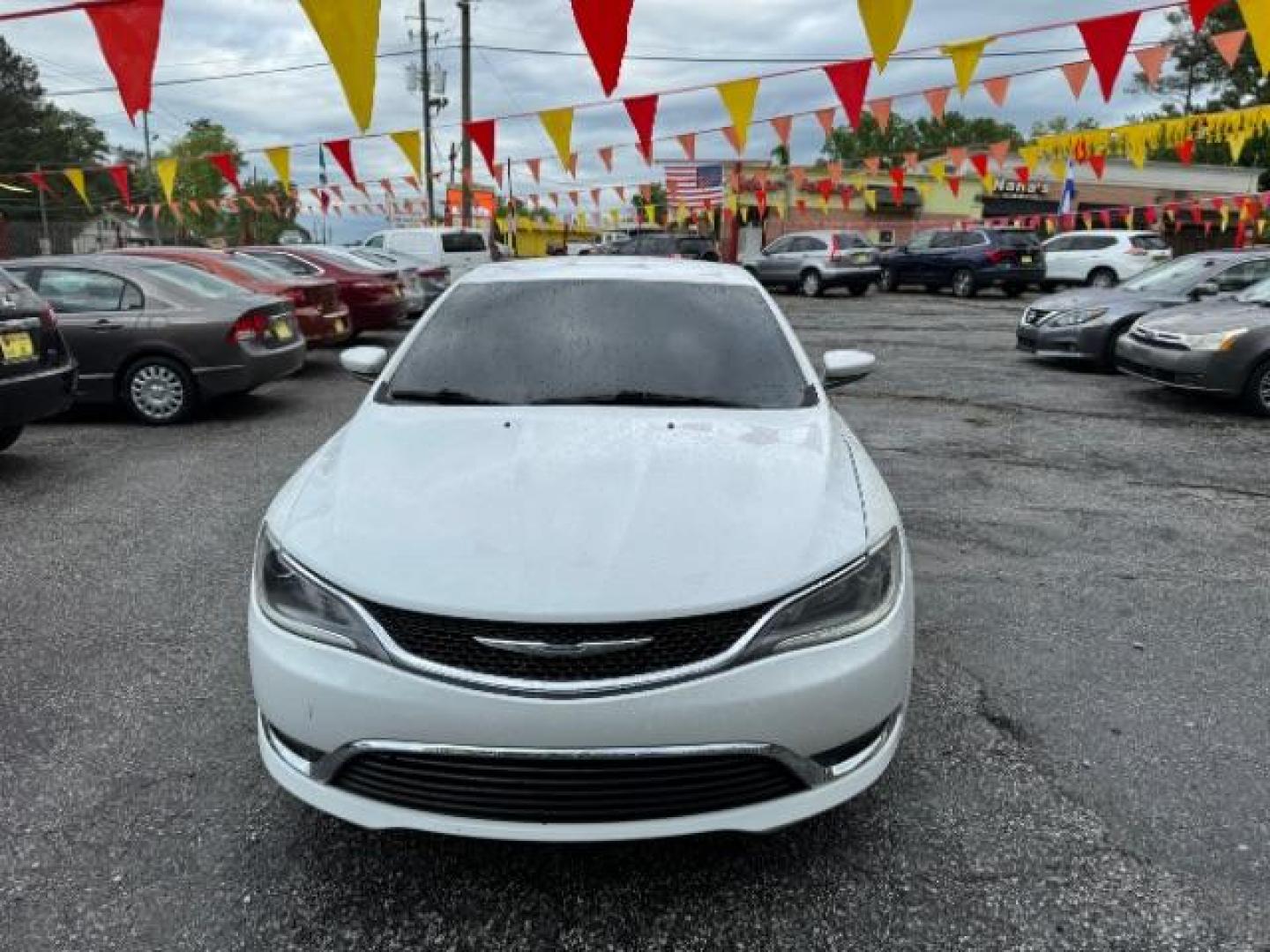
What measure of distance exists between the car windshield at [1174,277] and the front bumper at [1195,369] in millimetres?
2360

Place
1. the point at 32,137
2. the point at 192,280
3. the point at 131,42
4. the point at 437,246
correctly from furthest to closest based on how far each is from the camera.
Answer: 1. the point at 32,137
2. the point at 437,246
3. the point at 192,280
4. the point at 131,42

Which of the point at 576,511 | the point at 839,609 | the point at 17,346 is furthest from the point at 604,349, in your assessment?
the point at 17,346

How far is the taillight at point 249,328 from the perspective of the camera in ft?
26.6

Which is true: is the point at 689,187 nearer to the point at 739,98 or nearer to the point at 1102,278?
the point at 1102,278

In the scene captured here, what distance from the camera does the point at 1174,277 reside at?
1098 centimetres

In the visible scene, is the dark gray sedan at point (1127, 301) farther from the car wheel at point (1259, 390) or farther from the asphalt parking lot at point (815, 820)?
the asphalt parking lot at point (815, 820)

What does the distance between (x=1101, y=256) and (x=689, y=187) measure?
1687cm

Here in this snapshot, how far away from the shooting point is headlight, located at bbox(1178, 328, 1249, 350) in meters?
8.24

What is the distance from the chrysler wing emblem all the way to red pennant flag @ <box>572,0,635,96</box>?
5638 millimetres

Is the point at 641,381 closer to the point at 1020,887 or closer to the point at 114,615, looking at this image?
the point at 1020,887

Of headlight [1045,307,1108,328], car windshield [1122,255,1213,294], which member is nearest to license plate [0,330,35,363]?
headlight [1045,307,1108,328]

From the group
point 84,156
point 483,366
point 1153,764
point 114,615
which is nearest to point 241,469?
point 114,615

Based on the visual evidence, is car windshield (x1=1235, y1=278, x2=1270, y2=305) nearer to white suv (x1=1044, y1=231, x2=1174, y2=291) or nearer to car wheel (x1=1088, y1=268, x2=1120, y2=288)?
white suv (x1=1044, y1=231, x2=1174, y2=291)

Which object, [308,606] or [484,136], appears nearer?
[308,606]
